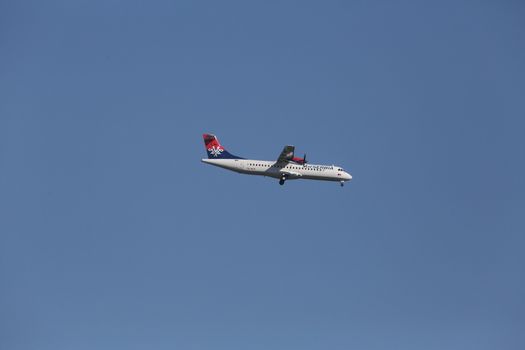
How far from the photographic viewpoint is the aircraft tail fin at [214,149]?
93938mm

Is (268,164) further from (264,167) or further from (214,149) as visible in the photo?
(214,149)

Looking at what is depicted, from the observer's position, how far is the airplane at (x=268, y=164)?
9206 cm

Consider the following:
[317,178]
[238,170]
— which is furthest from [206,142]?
[317,178]

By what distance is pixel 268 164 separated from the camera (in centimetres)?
9250

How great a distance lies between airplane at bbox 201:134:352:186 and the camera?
3625 inches

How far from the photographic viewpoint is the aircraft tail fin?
93.9 meters

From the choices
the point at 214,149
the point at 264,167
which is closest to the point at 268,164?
the point at 264,167

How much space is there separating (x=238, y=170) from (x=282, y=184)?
5716mm

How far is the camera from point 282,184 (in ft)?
306

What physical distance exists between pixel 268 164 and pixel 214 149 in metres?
7.33

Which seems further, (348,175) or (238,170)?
(348,175)

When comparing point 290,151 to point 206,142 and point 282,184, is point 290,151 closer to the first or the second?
point 282,184

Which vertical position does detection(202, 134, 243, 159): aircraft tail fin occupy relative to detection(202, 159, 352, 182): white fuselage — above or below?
above

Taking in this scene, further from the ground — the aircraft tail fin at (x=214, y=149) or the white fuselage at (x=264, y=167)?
the aircraft tail fin at (x=214, y=149)
